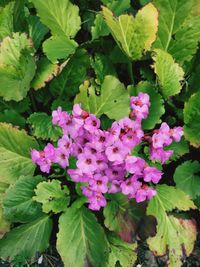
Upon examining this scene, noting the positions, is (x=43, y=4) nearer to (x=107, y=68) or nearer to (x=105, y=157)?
(x=107, y=68)

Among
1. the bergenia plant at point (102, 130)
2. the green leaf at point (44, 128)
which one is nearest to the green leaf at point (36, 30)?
the bergenia plant at point (102, 130)

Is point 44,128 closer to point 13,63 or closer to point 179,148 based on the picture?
point 13,63

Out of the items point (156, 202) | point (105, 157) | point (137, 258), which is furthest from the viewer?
point (137, 258)

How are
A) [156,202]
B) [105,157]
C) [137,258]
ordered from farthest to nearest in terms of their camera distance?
1. [137,258]
2. [156,202]
3. [105,157]

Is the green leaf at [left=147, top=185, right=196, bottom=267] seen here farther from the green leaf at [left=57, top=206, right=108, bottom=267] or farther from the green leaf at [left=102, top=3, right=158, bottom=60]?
the green leaf at [left=102, top=3, right=158, bottom=60]

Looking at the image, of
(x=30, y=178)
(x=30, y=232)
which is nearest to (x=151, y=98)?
(x=30, y=178)

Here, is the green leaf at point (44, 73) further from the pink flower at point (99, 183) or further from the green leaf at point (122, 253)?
the green leaf at point (122, 253)
